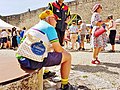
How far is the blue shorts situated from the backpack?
2.0 inches

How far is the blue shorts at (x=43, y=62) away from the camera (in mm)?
2924

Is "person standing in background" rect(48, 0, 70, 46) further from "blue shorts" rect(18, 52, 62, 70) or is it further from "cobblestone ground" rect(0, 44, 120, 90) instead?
"blue shorts" rect(18, 52, 62, 70)

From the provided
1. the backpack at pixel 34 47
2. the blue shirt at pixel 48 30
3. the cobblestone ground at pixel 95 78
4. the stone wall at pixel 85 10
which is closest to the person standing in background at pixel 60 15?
the cobblestone ground at pixel 95 78

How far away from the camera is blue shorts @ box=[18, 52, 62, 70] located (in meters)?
2.92

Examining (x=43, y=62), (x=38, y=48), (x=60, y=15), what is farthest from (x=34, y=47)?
(x=60, y=15)

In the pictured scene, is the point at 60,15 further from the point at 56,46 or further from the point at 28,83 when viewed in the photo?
the point at 28,83

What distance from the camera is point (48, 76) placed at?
13.6 ft

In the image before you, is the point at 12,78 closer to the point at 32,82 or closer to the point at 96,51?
the point at 32,82

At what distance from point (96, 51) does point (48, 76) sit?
75.9 inches

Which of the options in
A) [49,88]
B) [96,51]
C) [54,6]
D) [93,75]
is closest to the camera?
[49,88]

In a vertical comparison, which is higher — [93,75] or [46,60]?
[46,60]

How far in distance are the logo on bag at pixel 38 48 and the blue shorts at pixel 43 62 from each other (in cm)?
12

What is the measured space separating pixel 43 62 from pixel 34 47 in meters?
0.23

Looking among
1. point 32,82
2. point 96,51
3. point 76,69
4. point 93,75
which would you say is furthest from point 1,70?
point 96,51
